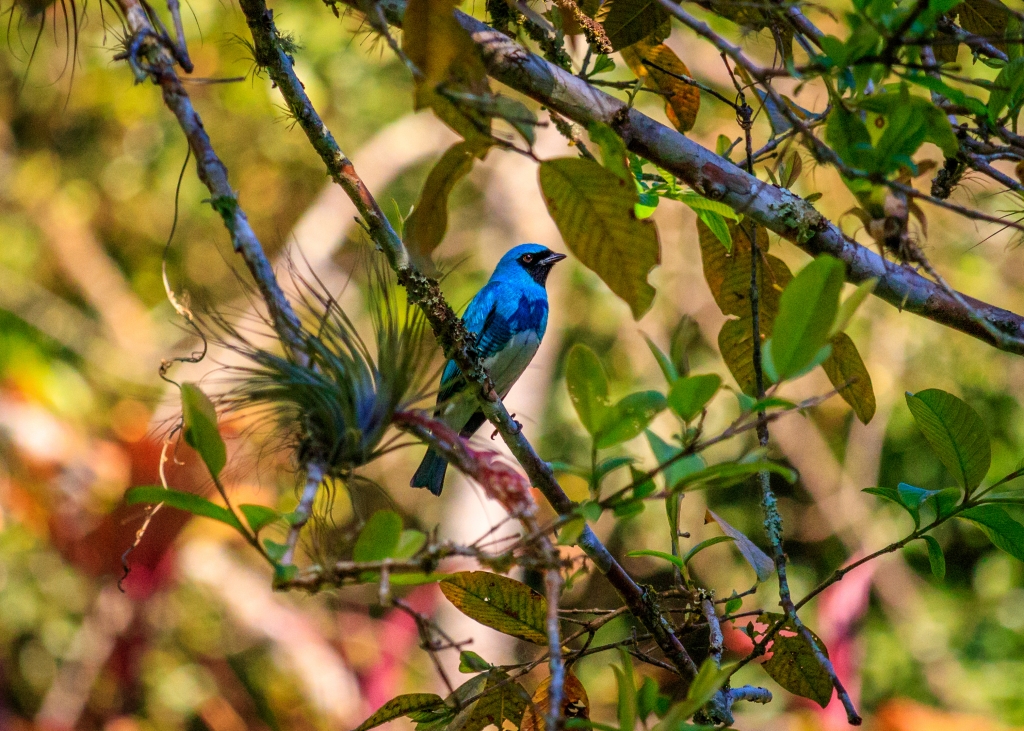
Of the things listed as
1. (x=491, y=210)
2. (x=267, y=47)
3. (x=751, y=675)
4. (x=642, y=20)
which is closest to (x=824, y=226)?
(x=642, y=20)

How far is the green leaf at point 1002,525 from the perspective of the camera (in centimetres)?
140

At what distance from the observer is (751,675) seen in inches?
215

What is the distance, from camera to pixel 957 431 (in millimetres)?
1427

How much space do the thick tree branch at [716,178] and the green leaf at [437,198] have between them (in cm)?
36

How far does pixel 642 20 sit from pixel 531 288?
2.33 metres

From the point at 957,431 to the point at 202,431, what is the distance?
47.2 inches

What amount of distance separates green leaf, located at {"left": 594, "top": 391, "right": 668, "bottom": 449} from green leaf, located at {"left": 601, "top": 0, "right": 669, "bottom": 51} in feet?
3.32

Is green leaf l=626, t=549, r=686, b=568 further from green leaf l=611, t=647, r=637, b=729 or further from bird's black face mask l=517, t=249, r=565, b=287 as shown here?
bird's black face mask l=517, t=249, r=565, b=287

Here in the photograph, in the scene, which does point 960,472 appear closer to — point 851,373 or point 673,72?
point 851,373

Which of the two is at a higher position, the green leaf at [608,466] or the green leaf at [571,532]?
the green leaf at [608,466]

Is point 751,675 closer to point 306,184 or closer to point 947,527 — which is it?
point 947,527

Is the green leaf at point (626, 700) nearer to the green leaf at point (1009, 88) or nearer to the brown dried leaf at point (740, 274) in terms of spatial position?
the brown dried leaf at point (740, 274)

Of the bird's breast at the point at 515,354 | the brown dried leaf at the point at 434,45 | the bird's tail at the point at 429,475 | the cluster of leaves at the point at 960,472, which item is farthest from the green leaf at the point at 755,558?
the bird's breast at the point at 515,354

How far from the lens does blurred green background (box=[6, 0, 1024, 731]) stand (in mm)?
5715
